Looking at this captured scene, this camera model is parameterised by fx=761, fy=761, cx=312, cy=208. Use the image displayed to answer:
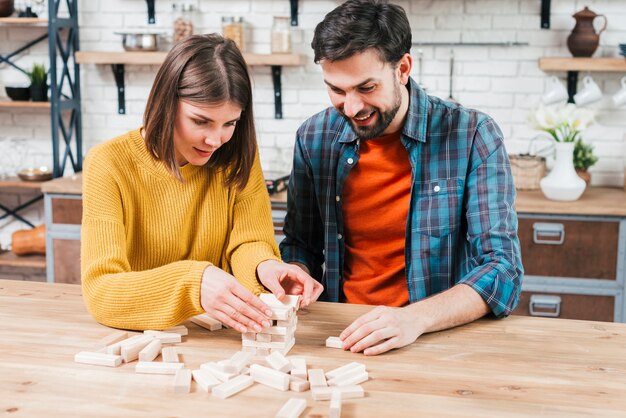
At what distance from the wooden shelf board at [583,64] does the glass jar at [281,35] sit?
1.22m

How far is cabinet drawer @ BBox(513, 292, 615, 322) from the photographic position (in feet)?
10.5

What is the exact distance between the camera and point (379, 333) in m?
1.50

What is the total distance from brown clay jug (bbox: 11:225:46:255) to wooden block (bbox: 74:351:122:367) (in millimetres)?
2662

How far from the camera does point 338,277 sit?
2.18m

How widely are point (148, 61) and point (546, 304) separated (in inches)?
88.3

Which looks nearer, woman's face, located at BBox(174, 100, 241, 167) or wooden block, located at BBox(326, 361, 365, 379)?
wooden block, located at BBox(326, 361, 365, 379)

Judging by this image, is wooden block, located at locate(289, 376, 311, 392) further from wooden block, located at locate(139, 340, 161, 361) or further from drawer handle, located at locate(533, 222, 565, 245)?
drawer handle, located at locate(533, 222, 565, 245)

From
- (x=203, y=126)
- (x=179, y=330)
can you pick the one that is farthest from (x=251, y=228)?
(x=179, y=330)

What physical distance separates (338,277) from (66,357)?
0.91 m

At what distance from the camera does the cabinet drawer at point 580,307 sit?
10.5 feet

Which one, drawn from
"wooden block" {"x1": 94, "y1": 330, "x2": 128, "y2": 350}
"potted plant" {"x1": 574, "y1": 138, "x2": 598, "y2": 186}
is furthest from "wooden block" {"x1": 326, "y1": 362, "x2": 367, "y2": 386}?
"potted plant" {"x1": 574, "y1": 138, "x2": 598, "y2": 186}

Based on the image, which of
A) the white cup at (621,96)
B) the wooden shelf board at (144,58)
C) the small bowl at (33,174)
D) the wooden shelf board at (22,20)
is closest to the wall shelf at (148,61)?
the wooden shelf board at (144,58)

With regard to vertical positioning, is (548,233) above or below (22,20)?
below

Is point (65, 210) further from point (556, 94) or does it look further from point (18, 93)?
point (556, 94)
